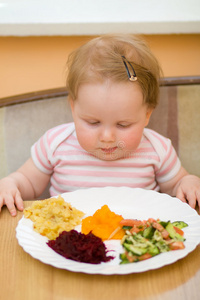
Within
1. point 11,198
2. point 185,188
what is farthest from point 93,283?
point 185,188

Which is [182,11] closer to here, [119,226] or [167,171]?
[167,171]

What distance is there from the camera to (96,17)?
165 cm

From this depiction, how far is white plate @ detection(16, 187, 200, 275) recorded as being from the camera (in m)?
0.78

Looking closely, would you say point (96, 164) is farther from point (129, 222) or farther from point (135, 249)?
point (135, 249)

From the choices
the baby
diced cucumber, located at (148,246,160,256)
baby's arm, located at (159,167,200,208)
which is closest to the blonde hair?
the baby

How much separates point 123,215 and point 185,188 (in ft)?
0.84

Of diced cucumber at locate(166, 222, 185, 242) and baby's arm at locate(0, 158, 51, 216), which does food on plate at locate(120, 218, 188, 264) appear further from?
baby's arm at locate(0, 158, 51, 216)

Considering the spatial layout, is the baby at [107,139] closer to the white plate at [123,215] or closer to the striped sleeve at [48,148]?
the striped sleeve at [48,148]

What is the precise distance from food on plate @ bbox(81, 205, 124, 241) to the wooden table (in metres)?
0.13

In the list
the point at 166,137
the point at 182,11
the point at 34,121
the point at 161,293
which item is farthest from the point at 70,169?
the point at 182,11

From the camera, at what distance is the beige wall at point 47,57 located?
5.46 ft

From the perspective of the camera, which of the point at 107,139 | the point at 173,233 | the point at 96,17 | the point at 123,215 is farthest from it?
the point at 96,17

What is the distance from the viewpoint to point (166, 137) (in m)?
1.57

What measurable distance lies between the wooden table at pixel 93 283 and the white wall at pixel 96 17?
3.37 feet
